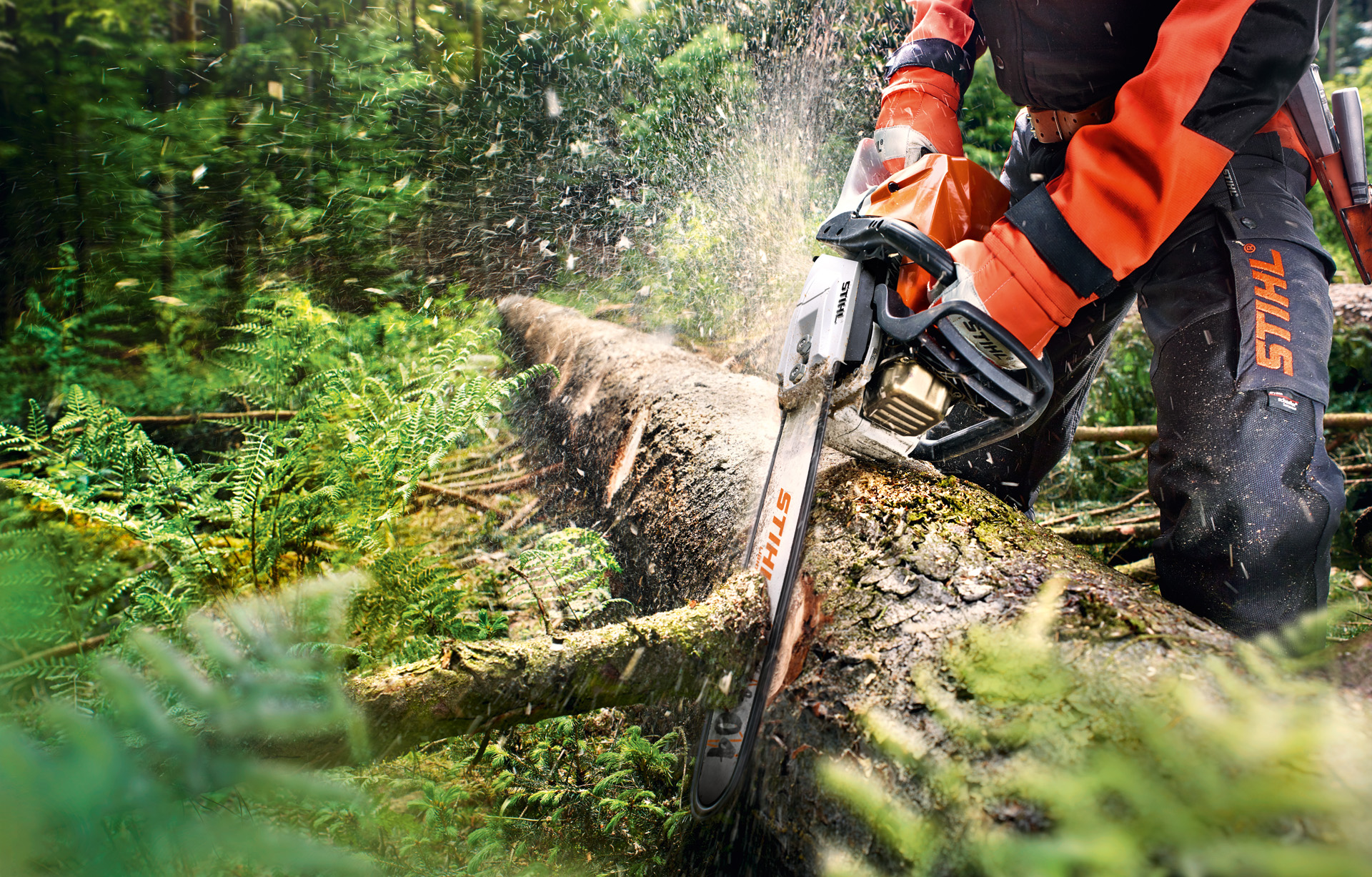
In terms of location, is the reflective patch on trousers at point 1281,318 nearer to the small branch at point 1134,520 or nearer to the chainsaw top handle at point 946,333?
the chainsaw top handle at point 946,333

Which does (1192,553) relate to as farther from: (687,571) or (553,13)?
(553,13)

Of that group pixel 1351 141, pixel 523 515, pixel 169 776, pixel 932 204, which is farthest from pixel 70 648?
pixel 1351 141

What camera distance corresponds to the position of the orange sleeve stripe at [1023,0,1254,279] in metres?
1.37

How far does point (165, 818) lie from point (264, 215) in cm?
424

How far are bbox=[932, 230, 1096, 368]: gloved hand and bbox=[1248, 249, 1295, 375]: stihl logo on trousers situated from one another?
419mm

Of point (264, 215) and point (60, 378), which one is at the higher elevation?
point (264, 215)

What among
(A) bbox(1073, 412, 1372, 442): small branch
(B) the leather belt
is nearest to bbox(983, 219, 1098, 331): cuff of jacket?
(B) the leather belt

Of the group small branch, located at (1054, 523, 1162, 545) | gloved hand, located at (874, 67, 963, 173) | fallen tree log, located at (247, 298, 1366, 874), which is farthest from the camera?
small branch, located at (1054, 523, 1162, 545)

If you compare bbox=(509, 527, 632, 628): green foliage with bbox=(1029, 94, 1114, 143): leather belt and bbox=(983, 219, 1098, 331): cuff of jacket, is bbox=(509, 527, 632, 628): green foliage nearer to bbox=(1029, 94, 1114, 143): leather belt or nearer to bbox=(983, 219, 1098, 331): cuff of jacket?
bbox=(983, 219, 1098, 331): cuff of jacket

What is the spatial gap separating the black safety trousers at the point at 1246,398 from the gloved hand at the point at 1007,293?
40 centimetres

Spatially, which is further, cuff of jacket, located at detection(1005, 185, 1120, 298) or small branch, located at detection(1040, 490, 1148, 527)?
small branch, located at detection(1040, 490, 1148, 527)

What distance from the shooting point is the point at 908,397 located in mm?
1520

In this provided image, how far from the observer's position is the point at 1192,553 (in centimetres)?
160

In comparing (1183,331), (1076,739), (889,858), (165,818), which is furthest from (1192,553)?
(165,818)
